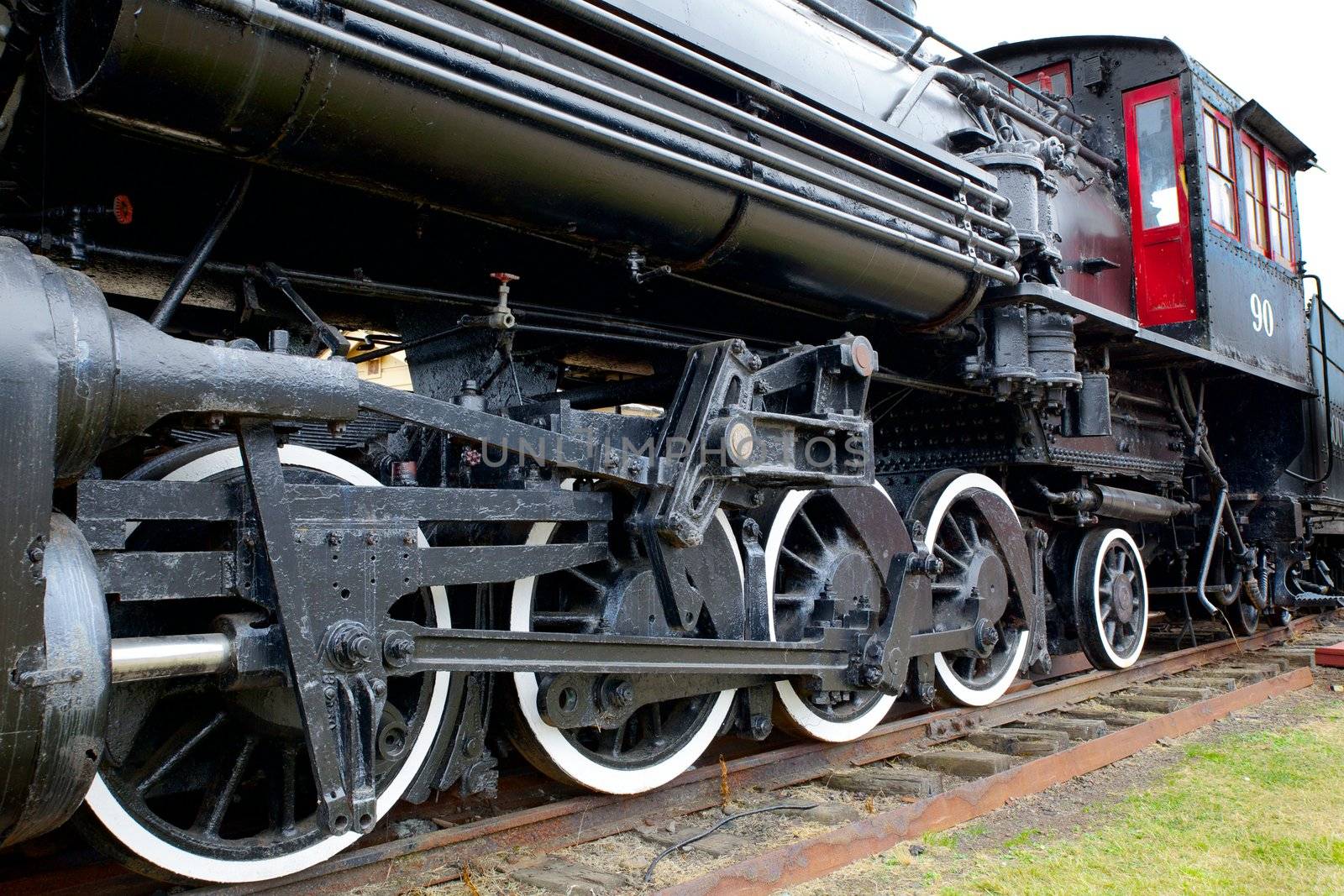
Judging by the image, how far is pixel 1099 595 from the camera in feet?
18.1

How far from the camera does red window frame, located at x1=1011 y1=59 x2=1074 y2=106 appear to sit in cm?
616

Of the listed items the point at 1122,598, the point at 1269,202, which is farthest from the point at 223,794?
→ the point at 1269,202

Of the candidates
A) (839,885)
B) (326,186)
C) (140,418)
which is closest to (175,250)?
(326,186)

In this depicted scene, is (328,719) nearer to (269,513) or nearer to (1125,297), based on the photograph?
(269,513)

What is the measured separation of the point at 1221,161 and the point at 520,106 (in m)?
5.15

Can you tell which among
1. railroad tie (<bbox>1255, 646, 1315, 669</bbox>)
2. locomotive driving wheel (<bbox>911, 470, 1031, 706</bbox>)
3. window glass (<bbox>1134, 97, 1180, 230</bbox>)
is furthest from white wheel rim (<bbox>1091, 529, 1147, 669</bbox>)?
window glass (<bbox>1134, 97, 1180, 230</bbox>)

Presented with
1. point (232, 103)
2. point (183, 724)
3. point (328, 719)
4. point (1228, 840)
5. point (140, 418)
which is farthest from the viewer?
point (1228, 840)

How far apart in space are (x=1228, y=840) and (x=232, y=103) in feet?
11.3

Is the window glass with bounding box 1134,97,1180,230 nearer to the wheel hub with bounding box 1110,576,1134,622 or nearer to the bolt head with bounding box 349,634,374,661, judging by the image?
the wheel hub with bounding box 1110,576,1134,622

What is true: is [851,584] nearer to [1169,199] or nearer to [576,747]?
[576,747]

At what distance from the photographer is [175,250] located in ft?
9.02

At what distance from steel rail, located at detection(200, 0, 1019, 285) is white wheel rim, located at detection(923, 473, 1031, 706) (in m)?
1.33

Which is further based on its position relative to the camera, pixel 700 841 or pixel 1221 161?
pixel 1221 161

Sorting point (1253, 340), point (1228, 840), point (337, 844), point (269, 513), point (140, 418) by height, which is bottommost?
point (1228, 840)
